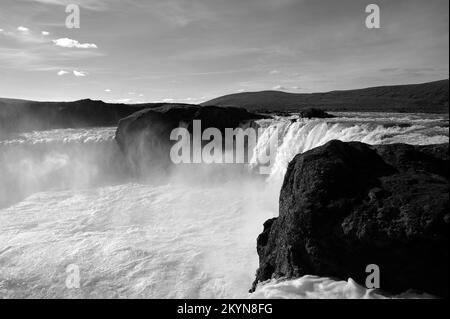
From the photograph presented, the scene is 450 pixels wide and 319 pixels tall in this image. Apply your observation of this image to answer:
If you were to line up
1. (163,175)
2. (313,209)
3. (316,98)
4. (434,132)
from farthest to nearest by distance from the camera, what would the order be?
(316,98) < (163,175) < (434,132) < (313,209)

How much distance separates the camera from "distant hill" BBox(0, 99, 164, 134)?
42719 mm

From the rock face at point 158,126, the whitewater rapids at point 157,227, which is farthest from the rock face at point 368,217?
the rock face at point 158,126

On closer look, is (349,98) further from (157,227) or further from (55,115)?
(157,227)

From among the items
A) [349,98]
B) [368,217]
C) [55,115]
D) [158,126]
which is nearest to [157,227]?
[368,217]

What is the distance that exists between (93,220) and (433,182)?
15.4 metres

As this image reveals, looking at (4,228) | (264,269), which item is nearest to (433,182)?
(264,269)

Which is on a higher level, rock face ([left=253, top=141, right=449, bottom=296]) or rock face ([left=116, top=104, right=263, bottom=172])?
rock face ([left=116, top=104, right=263, bottom=172])

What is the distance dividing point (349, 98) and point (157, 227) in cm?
7716

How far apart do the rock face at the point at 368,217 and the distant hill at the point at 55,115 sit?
39.9 meters

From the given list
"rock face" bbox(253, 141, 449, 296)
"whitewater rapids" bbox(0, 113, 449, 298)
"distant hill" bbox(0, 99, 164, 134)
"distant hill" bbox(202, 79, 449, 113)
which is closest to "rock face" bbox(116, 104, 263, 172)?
"whitewater rapids" bbox(0, 113, 449, 298)

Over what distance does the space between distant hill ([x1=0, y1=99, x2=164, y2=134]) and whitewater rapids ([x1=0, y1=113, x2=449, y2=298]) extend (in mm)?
17101

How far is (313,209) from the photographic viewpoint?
741 cm

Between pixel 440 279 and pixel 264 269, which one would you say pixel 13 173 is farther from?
pixel 440 279

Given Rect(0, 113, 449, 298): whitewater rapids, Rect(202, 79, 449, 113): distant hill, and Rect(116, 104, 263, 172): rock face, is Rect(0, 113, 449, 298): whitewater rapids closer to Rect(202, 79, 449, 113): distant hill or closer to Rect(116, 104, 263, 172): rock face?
Rect(116, 104, 263, 172): rock face
